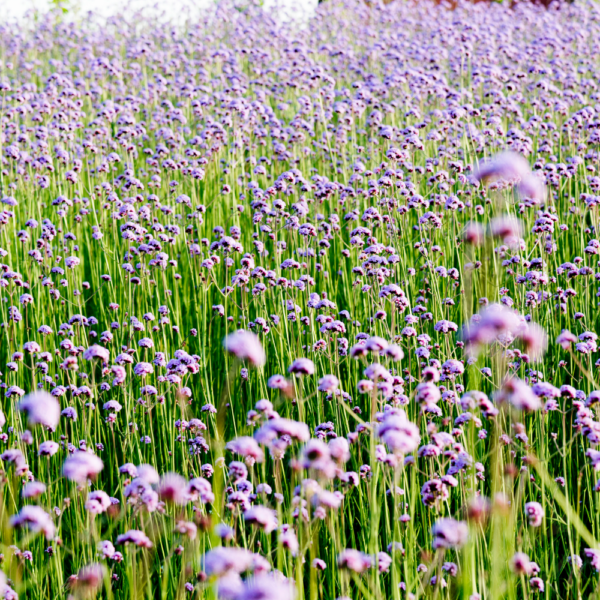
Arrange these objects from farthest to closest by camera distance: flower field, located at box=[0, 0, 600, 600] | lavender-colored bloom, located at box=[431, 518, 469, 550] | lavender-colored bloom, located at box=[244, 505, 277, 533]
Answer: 1. flower field, located at box=[0, 0, 600, 600]
2. lavender-colored bloom, located at box=[431, 518, 469, 550]
3. lavender-colored bloom, located at box=[244, 505, 277, 533]

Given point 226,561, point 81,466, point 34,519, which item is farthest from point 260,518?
point 34,519

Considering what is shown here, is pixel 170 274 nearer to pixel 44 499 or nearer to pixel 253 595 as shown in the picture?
pixel 44 499

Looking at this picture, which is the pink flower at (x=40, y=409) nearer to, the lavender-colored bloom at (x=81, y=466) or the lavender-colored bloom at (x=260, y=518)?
the lavender-colored bloom at (x=81, y=466)

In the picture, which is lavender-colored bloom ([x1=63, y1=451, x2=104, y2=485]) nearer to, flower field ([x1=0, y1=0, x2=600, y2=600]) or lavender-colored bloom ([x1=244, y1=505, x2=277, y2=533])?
flower field ([x1=0, y1=0, x2=600, y2=600])

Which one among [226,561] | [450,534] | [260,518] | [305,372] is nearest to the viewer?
[226,561]

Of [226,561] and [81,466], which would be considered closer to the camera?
[226,561]

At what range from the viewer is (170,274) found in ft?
18.9

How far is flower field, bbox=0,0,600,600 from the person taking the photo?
7.59 ft

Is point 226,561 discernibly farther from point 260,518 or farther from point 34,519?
point 34,519

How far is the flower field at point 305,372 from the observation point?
7.59 ft

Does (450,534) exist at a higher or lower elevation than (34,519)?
lower

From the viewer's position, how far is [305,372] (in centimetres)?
237

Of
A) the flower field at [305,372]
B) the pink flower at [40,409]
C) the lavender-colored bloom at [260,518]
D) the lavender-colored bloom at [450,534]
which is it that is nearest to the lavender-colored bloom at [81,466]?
the flower field at [305,372]

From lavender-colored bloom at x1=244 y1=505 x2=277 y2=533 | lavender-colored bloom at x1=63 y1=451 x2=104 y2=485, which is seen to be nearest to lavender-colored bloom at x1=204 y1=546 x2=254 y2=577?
lavender-colored bloom at x1=244 y1=505 x2=277 y2=533
